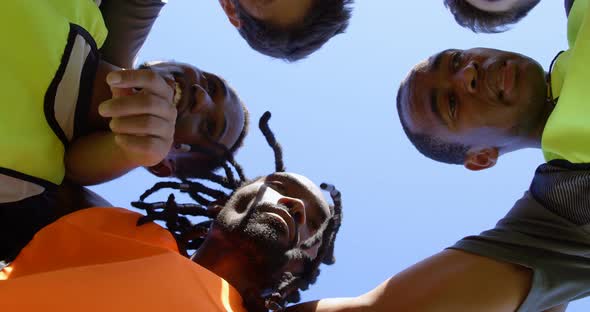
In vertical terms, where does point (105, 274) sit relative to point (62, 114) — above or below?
below

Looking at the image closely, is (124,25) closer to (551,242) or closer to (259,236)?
(259,236)

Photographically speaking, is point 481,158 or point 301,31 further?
point 481,158

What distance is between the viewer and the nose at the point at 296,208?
68.5 inches

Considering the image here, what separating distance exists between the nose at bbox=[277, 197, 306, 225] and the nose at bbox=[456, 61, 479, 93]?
0.82m

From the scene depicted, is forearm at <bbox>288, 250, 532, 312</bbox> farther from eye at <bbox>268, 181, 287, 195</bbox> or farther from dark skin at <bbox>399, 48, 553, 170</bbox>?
dark skin at <bbox>399, 48, 553, 170</bbox>

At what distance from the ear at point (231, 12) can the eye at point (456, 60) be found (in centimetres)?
83

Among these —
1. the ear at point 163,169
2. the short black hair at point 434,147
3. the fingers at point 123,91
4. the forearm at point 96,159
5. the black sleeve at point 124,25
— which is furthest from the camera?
the short black hair at point 434,147

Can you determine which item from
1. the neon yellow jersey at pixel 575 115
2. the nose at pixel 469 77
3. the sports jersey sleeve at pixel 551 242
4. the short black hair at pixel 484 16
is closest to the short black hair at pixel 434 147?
the nose at pixel 469 77

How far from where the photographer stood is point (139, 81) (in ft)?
4.00

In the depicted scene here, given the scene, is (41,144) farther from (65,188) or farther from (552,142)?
(552,142)

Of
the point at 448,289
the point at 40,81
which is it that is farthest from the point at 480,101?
the point at 40,81

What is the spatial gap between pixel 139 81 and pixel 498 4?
1.59 m

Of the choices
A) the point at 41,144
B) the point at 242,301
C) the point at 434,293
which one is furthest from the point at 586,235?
the point at 41,144

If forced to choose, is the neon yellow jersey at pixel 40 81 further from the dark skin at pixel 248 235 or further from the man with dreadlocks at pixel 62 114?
the dark skin at pixel 248 235
